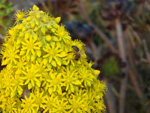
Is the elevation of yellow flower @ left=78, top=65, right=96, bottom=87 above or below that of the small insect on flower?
below

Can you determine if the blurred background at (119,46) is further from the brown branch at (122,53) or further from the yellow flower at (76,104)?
the yellow flower at (76,104)

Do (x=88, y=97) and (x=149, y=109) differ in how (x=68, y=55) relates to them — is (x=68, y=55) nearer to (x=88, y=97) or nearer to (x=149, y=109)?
(x=88, y=97)

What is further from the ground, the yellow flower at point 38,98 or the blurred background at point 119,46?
the blurred background at point 119,46

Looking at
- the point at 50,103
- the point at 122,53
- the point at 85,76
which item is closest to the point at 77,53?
the point at 85,76

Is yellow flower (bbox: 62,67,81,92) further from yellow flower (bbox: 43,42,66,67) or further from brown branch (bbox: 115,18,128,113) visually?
brown branch (bbox: 115,18,128,113)

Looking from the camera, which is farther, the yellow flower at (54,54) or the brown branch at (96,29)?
the brown branch at (96,29)

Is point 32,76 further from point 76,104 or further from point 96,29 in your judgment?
point 96,29

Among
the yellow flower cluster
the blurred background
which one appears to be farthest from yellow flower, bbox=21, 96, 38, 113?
the blurred background

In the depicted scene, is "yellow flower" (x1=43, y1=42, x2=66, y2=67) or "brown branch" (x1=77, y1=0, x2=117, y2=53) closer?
"yellow flower" (x1=43, y1=42, x2=66, y2=67)

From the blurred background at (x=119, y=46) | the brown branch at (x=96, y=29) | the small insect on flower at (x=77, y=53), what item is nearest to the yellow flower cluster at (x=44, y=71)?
the small insect on flower at (x=77, y=53)
